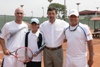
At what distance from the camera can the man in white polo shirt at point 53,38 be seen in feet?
18.5

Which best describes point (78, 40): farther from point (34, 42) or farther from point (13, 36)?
point (13, 36)

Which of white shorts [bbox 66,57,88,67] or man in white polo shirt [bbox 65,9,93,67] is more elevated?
man in white polo shirt [bbox 65,9,93,67]

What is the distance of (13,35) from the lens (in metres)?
5.48

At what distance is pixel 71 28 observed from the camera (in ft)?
16.7

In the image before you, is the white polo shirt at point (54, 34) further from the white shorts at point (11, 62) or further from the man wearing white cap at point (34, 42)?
the white shorts at point (11, 62)

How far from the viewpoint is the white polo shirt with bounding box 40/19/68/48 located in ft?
18.5

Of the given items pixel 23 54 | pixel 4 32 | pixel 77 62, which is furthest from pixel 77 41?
pixel 4 32

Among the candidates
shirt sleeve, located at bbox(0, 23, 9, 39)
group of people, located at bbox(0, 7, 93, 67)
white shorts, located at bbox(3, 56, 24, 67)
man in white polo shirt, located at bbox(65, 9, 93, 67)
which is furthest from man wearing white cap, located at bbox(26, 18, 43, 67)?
man in white polo shirt, located at bbox(65, 9, 93, 67)

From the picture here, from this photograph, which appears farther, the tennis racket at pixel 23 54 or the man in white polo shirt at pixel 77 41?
the tennis racket at pixel 23 54

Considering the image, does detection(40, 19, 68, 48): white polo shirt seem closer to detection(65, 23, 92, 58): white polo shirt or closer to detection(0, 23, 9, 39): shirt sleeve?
detection(65, 23, 92, 58): white polo shirt

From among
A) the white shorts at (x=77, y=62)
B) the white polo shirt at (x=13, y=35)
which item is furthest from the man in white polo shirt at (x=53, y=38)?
the white shorts at (x=77, y=62)

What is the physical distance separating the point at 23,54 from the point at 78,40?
4.72 feet

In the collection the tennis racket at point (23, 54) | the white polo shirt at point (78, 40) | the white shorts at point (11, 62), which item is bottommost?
the white shorts at point (11, 62)

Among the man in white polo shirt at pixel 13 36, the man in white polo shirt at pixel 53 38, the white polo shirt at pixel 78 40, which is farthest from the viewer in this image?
the man in white polo shirt at pixel 53 38
